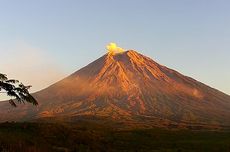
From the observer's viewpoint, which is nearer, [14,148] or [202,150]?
[14,148]

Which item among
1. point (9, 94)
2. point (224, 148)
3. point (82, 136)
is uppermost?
Result: point (9, 94)

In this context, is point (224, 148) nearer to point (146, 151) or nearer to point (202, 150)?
point (202, 150)

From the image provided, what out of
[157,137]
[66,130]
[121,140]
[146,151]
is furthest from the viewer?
[157,137]

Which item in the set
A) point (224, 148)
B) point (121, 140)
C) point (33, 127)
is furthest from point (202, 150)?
point (33, 127)

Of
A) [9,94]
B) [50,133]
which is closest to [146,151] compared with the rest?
[50,133]

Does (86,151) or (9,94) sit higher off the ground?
(9,94)

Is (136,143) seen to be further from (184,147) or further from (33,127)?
(33,127)

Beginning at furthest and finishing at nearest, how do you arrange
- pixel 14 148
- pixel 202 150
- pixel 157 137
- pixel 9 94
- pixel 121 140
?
pixel 157 137 → pixel 121 140 → pixel 202 150 → pixel 9 94 → pixel 14 148

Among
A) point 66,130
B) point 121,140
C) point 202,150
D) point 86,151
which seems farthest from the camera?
point 121,140

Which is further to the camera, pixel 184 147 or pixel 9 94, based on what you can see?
pixel 184 147
